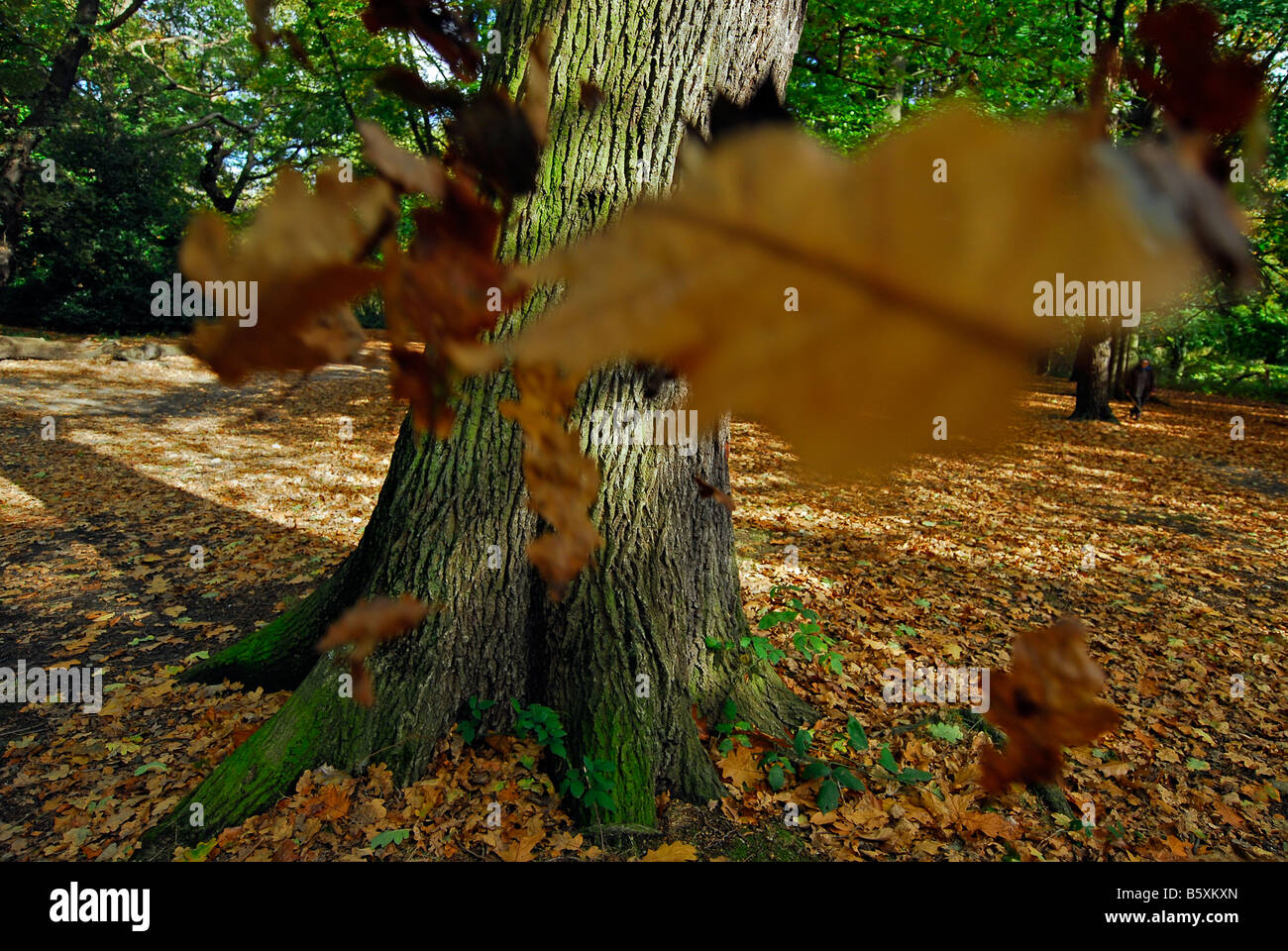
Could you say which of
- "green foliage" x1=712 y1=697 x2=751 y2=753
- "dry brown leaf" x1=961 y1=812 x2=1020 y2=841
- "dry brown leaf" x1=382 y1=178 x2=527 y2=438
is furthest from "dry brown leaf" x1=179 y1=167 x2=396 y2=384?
"dry brown leaf" x1=961 y1=812 x2=1020 y2=841

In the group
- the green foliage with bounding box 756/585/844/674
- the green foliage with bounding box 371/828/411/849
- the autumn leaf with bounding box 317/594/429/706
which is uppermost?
the autumn leaf with bounding box 317/594/429/706

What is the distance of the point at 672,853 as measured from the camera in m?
2.74

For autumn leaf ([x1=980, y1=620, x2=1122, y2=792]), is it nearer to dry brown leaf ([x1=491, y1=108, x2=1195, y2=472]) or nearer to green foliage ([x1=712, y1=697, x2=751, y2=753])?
dry brown leaf ([x1=491, y1=108, x2=1195, y2=472])

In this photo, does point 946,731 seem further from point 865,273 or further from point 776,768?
point 865,273

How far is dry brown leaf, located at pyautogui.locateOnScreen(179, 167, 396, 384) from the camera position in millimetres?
443

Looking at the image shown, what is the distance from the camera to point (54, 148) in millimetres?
12836

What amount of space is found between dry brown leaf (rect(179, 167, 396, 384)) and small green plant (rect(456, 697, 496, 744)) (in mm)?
2864

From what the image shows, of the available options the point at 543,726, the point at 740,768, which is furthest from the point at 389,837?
the point at 740,768

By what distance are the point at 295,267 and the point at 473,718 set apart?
9.80 ft

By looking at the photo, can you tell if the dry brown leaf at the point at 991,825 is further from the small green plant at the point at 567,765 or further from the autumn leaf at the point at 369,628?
the autumn leaf at the point at 369,628

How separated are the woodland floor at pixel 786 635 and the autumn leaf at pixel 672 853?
0.02m

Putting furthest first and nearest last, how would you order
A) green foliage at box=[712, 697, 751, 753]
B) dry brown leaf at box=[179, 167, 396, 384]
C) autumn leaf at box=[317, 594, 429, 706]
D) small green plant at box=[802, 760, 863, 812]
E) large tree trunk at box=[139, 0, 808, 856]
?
1. green foliage at box=[712, 697, 751, 753]
2. small green plant at box=[802, 760, 863, 812]
3. autumn leaf at box=[317, 594, 429, 706]
4. large tree trunk at box=[139, 0, 808, 856]
5. dry brown leaf at box=[179, 167, 396, 384]

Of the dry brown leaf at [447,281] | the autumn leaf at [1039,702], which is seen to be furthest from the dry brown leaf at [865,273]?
the autumn leaf at [1039,702]
